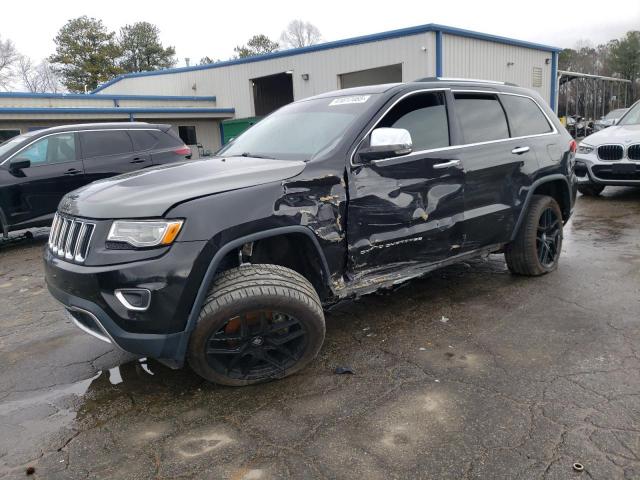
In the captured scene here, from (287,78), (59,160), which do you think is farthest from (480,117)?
(287,78)

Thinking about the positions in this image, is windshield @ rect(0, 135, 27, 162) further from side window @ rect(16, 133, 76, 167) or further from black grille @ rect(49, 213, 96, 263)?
black grille @ rect(49, 213, 96, 263)

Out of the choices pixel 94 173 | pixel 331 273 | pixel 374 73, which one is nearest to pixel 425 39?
pixel 374 73

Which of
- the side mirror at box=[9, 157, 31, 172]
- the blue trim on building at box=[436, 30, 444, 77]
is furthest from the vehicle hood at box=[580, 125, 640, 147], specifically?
the side mirror at box=[9, 157, 31, 172]

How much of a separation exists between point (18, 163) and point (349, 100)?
584 centimetres

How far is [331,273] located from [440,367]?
0.95 meters

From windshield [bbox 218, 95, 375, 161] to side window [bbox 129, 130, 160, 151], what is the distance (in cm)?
483

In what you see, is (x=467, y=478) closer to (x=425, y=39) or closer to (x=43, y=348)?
(x=43, y=348)

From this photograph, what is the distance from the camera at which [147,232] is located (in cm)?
272

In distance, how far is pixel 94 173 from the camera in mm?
8078

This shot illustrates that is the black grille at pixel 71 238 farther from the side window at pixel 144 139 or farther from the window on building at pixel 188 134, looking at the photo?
the window on building at pixel 188 134

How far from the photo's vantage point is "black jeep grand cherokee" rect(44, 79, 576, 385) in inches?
108

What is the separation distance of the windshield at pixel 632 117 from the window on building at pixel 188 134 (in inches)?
768

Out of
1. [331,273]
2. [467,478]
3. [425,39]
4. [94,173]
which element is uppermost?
[425,39]

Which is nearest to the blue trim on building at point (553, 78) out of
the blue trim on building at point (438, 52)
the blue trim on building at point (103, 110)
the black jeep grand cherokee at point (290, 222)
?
the blue trim on building at point (438, 52)
